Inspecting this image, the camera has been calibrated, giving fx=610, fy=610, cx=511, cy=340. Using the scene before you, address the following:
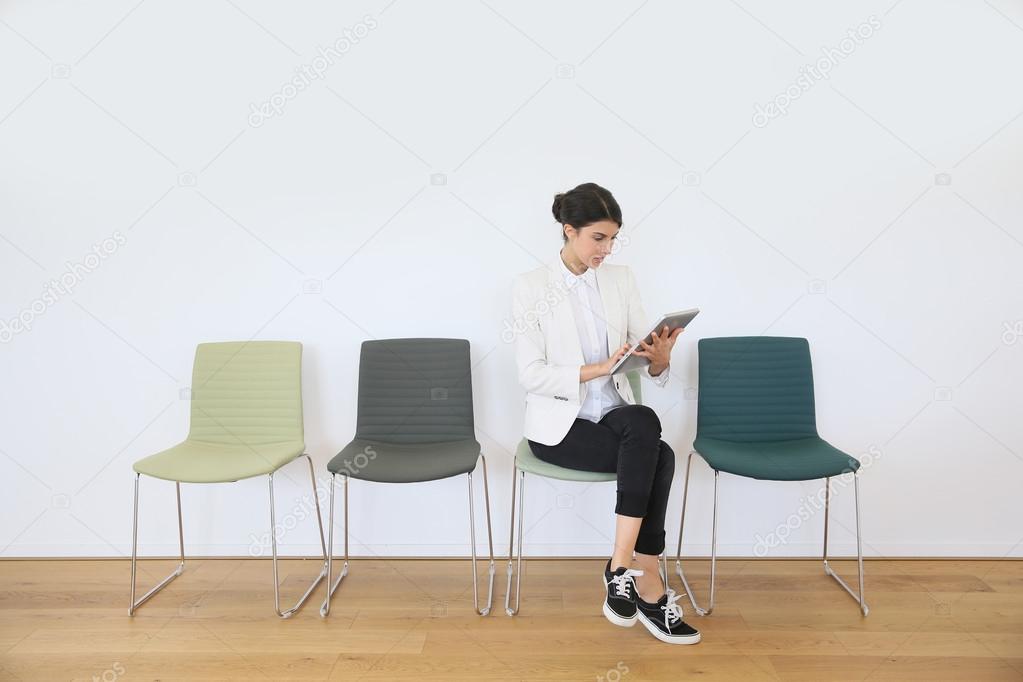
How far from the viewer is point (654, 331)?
1.94 metres

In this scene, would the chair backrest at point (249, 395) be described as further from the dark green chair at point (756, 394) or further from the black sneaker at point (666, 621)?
the dark green chair at point (756, 394)

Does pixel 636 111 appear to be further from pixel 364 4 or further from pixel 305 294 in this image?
pixel 305 294

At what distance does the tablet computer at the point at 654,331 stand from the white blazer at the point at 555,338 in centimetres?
14

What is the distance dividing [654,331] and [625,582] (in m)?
0.80

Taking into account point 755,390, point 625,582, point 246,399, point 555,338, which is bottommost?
point 625,582

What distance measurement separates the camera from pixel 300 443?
2410 millimetres

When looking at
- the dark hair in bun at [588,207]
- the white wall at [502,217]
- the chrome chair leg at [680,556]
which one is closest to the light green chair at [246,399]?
the white wall at [502,217]

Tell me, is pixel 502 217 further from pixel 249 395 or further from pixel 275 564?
pixel 275 564

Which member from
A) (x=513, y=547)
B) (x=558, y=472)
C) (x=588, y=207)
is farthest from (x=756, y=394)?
(x=513, y=547)

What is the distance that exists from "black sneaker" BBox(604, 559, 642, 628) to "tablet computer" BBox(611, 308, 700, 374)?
0.65 m

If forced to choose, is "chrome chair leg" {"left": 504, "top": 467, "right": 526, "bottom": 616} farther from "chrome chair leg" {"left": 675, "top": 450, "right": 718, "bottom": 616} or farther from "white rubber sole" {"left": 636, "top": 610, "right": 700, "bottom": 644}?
"chrome chair leg" {"left": 675, "top": 450, "right": 718, "bottom": 616}

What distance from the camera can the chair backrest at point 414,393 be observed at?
2.43m

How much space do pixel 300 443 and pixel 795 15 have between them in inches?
103

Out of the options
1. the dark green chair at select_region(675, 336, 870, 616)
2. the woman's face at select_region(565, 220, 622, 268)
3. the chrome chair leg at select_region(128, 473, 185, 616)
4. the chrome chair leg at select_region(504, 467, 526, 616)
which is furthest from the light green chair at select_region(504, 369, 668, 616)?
the chrome chair leg at select_region(128, 473, 185, 616)
